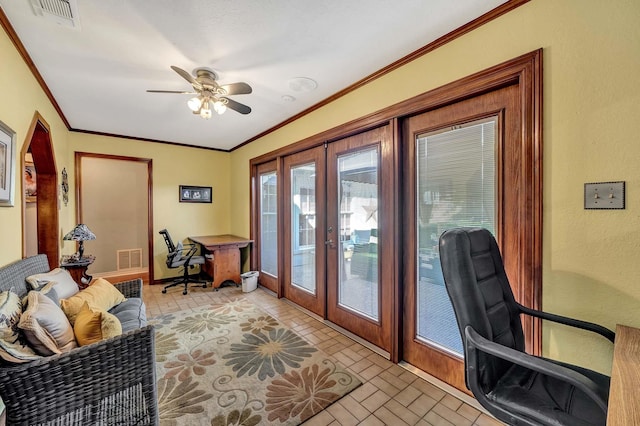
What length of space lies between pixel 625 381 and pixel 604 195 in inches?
33.9

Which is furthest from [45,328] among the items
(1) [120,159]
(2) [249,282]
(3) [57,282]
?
(1) [120,159]

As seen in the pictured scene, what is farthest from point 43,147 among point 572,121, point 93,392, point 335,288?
point 572,121

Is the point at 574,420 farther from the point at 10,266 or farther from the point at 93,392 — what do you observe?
the point at 10,266

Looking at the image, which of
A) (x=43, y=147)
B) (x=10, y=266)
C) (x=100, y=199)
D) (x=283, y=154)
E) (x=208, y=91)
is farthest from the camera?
(x=100, y=199)

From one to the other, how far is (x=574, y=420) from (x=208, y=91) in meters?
2.91

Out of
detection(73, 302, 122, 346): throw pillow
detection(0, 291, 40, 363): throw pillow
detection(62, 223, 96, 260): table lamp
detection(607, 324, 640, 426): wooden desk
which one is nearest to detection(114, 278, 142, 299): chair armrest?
detection(62, 223, 96, 260): table lamp

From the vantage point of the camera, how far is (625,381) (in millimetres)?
835

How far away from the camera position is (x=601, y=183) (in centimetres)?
129

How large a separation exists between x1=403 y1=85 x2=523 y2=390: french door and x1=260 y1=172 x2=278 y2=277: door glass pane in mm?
2313

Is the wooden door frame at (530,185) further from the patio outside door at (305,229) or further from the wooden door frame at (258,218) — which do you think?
the wooden door frame at (258,218)

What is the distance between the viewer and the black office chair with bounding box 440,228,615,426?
102cm

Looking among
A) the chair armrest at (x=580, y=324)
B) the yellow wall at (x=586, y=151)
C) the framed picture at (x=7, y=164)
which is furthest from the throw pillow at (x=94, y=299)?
the yellow wall at (x=586, y=151)

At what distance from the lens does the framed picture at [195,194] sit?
4.84 meters

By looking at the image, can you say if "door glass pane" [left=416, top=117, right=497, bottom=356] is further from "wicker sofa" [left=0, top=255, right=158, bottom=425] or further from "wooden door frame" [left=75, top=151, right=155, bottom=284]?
"wooden door frame" [left=75, top=151, right=155, bottom=284]
